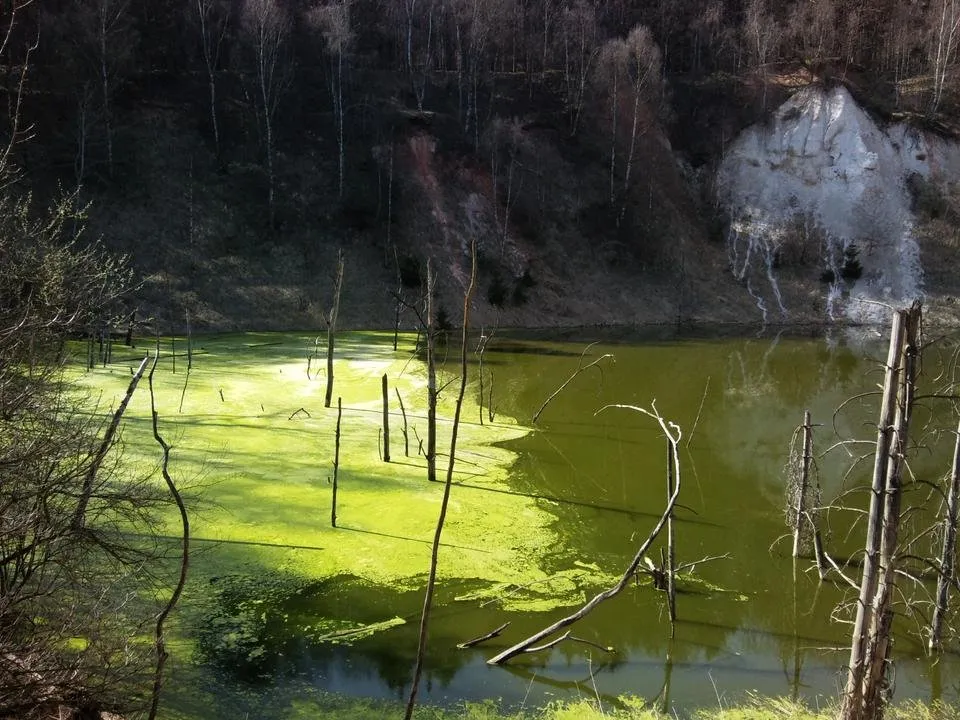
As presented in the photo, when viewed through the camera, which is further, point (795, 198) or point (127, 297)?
point (795, 198)

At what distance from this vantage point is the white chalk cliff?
164ft

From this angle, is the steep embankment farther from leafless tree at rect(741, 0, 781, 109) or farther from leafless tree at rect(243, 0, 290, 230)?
leafless tree at rect(741, 0, 781, 109)

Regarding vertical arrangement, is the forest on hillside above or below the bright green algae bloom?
above

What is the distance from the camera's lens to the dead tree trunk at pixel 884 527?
17.6 ft

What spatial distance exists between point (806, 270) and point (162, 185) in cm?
4089

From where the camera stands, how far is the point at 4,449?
7121mm

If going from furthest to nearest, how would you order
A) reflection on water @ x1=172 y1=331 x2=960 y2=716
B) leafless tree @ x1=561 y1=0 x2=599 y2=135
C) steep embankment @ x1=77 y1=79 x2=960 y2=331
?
1. leafless tree @ x1=561 y1=0 x2=599 y2=135
2. steep embankment @ x1=77 y1=79 x2=960 y2=331
3. reflection on water @ x1=172 y1=331 x2=960 y2=716

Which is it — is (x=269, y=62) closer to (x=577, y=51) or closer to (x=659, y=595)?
(x=577, y=51)

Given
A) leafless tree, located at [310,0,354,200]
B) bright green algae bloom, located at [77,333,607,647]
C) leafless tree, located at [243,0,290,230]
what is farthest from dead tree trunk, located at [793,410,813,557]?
leafless tree, located at [310,0,354,200]

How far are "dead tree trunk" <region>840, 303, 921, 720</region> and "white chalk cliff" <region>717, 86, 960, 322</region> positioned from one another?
45.1m

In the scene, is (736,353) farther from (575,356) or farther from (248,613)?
(248,613)

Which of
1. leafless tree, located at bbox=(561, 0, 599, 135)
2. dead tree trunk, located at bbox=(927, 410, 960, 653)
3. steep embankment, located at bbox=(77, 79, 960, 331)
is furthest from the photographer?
leafless tree, located at bbox=(561, 0, 599, 135)

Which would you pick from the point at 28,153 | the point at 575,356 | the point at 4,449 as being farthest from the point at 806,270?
the point at 4,449

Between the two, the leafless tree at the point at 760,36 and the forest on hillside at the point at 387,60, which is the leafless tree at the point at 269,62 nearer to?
the forest on hillside at the point at 387,60
